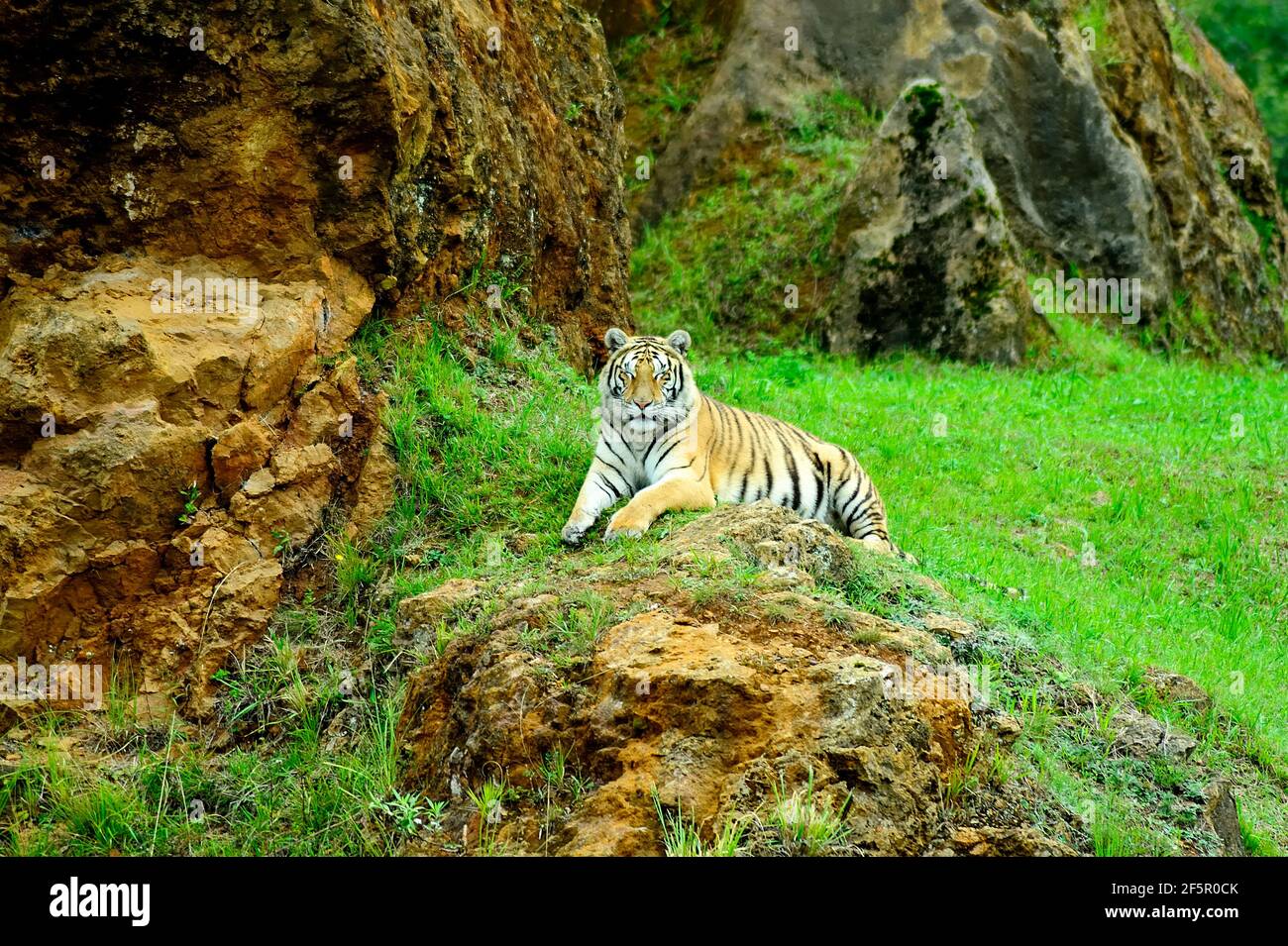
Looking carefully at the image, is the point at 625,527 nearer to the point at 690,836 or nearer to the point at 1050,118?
the point at 690,836

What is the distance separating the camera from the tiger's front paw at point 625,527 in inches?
264

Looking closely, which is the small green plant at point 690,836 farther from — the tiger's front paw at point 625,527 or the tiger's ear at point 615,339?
the tiger's ear at point 615,339

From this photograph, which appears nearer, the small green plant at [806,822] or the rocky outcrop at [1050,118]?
the small green plant at [806,822]

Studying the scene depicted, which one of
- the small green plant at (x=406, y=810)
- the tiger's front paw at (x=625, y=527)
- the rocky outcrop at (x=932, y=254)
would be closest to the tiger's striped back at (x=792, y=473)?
the tiger's front paw at (x=625, y=527)

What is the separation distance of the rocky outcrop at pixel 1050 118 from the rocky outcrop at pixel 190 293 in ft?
29.5

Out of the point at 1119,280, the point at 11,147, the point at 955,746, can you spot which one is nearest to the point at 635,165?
the point at 1119,280

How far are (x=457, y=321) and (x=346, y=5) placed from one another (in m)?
2.09

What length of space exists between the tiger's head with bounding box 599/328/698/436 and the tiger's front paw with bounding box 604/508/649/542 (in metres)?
0.78

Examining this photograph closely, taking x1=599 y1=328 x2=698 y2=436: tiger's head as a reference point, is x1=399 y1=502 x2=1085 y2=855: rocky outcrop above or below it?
below

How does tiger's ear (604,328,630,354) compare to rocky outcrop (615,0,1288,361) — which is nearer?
tiger's ear (604,328,630,354)

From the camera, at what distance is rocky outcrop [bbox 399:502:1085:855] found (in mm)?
4660

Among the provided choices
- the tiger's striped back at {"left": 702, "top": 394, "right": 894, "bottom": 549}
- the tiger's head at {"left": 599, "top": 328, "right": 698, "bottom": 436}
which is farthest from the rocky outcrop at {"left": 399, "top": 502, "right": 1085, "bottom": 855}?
the tiger's striped back at {"left": 702, "top": 394, "right": 894, "bottom": 549}

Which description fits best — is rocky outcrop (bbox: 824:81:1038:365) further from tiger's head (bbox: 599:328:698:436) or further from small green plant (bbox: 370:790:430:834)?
small green plant (bbox: 370:790:430:834)

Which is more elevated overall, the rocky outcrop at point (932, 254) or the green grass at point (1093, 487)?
the rocky outcrop at point (932, 254)
